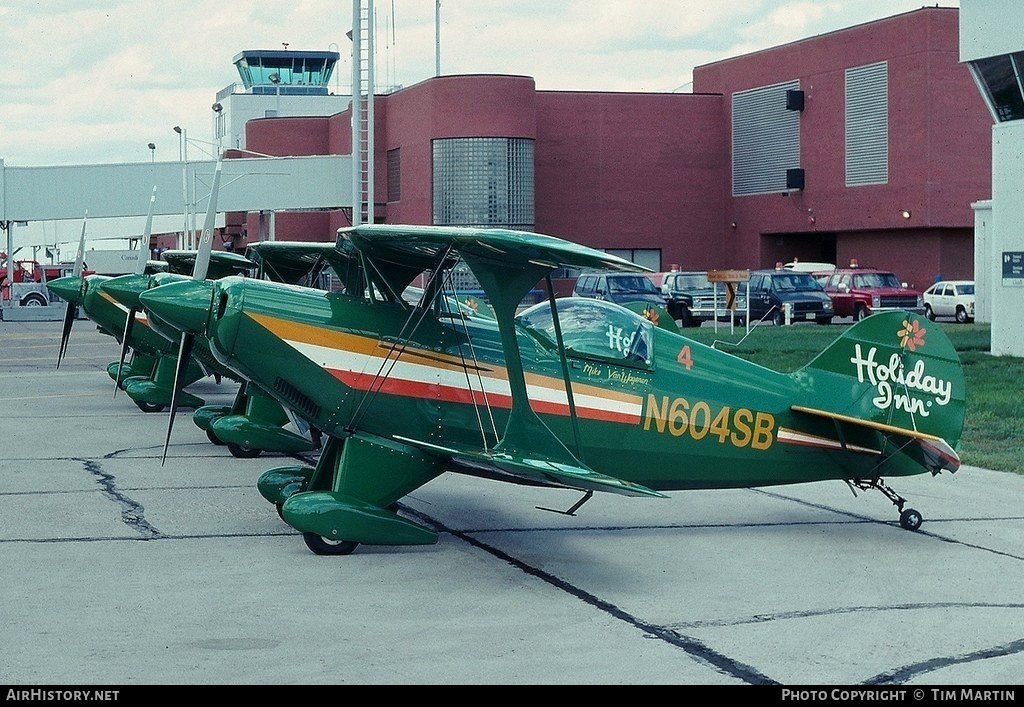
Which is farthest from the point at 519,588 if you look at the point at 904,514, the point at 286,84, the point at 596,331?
the point at 286,84

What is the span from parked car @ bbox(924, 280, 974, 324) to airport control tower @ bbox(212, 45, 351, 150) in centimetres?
5596

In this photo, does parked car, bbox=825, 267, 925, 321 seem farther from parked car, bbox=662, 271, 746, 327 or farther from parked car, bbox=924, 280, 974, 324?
parked car, bbox=662, 271, 746, 327

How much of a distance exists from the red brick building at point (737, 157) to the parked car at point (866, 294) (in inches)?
211

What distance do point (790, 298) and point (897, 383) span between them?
→ 100 feet

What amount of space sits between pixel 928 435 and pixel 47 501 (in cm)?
701

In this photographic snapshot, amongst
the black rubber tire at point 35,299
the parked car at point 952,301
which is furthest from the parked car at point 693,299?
the black rubber tire at point 35,299

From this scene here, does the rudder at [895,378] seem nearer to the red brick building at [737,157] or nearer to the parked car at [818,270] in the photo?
the parked car at [818,270]

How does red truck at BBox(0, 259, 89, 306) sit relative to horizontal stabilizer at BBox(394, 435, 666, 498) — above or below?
above

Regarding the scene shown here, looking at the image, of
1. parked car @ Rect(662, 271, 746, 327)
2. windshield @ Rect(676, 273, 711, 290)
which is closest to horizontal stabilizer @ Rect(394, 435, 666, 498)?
parked car @ Rect(662, 271, 746, 327)

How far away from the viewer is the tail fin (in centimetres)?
941

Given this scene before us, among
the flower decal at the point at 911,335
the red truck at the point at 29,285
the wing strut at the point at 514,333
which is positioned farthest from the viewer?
the red truck at the point at 29,285

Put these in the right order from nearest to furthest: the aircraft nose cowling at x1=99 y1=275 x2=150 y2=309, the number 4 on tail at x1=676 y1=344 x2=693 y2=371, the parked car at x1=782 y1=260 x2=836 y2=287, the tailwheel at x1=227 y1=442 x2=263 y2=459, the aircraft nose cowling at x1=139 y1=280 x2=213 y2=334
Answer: the aircraft nose cowling at x1=139 y1=280 x2=213 y2=334 < the number 4 on tail at x1=676 y1=344 x2=693 y2=371 < the tailwheel at x1=227 y1=442 x2=263 y2=459 < the aircraft nose cowling at x1=99 y1=275 x2=150 y2=309 < the parked car at x1=782 y1=260 x2=836 y2=287

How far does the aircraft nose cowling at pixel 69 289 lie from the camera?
64.1ft
